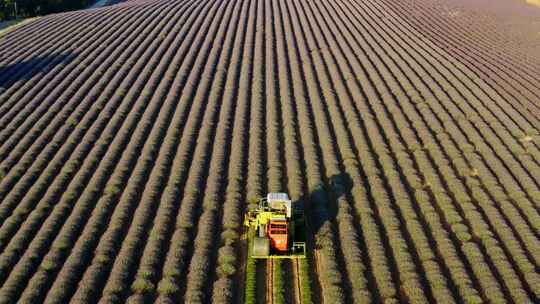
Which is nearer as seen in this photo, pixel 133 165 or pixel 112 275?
pixel 112 275

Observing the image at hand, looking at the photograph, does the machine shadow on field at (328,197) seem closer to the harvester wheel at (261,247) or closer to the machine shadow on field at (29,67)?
the harvester wheel at (261,247)

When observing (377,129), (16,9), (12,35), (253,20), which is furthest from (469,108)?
(16,9)

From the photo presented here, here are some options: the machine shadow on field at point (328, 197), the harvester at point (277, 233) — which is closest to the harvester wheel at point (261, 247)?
the harvester at point (277, 233)

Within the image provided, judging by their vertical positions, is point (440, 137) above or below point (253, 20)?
below

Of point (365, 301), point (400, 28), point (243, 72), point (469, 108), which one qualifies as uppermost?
point (400, 28)

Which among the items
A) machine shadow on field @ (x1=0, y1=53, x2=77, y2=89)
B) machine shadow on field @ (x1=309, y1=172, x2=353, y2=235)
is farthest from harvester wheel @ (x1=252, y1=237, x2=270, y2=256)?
machine shadow on field @ (x1=0, y1=53, x2=77, y2=89)

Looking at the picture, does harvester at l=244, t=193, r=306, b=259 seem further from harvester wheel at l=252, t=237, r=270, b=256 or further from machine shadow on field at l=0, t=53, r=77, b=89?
machine shadow on field at l=0, t=53, r=77, b=89

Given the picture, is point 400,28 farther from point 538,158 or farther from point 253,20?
point 538,158
